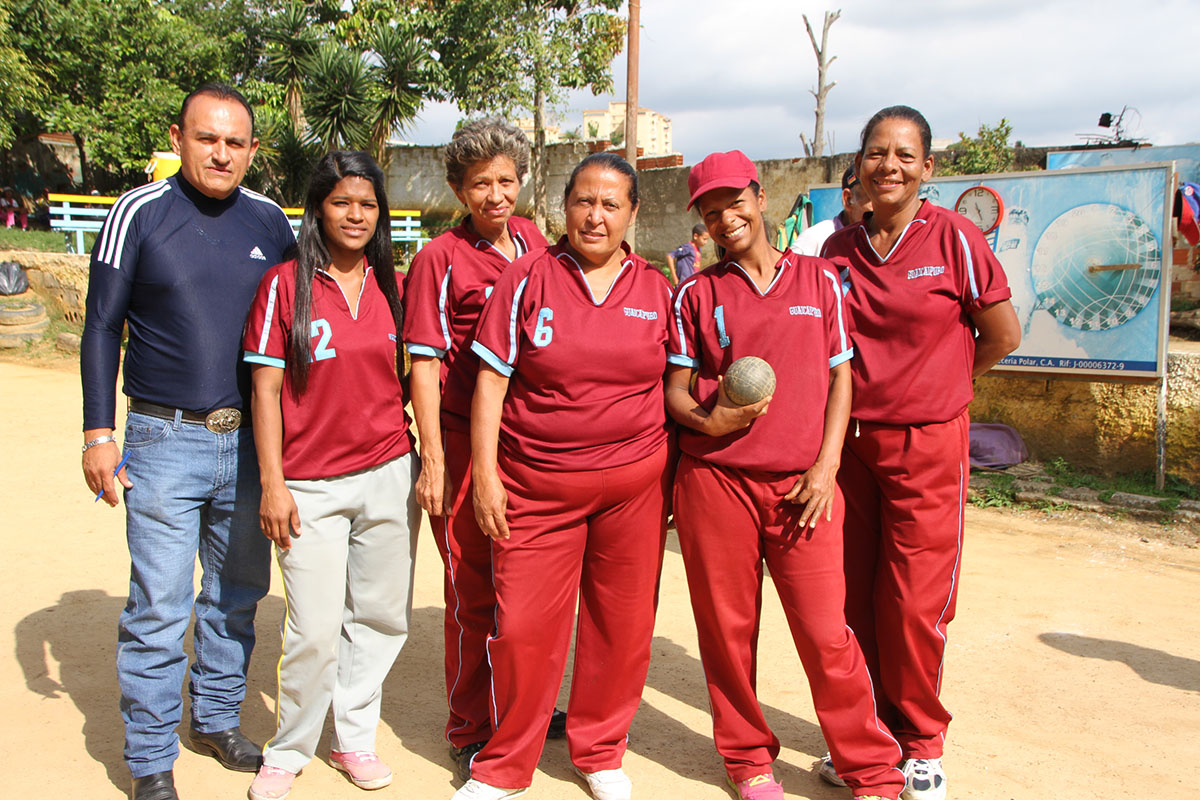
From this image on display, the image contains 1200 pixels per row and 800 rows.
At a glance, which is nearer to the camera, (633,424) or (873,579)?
(633,424)

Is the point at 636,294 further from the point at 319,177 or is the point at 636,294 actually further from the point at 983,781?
the point at 983,781

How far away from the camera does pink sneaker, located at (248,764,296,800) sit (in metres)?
3.05

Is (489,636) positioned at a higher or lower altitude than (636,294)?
lower

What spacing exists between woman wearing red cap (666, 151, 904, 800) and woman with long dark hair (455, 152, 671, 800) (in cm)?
15

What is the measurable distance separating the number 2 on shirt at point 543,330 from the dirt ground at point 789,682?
158cm

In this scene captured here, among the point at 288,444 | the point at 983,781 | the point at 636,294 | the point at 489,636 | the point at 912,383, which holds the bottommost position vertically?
the point at 983,781

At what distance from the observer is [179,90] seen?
18.5 meters

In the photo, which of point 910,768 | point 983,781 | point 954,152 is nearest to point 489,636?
point 910,768

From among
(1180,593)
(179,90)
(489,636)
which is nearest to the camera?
(489,636)

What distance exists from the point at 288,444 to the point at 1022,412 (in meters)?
6.08

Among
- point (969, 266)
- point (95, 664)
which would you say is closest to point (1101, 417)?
point (969, 266)

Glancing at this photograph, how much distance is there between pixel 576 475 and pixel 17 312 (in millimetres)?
11294

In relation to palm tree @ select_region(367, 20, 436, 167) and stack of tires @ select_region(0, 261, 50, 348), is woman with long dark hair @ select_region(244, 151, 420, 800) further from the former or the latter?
palm tree @ select_region(367, 20, 436, 167)

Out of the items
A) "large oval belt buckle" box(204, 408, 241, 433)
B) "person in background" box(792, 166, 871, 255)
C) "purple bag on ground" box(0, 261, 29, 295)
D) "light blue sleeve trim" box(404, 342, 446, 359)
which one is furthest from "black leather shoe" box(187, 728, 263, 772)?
"purple bag on ground" box(0, 261, 29, 295)
